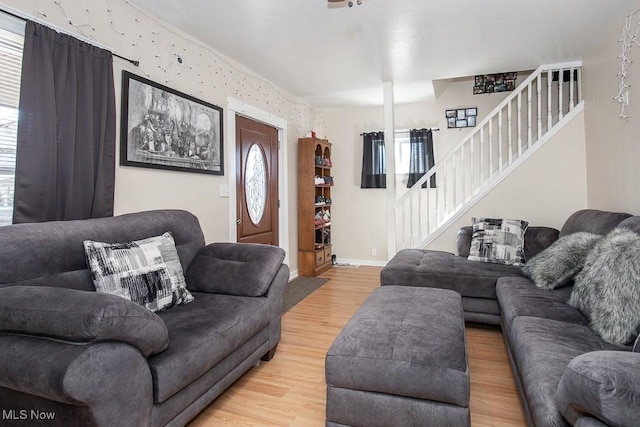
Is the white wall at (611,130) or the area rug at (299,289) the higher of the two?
the white wall at (611,130)

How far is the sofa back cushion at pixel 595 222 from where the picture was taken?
2.36 meters

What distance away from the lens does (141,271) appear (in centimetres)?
181

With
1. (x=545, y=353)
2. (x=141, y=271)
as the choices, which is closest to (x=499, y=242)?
(x=545, y=353)

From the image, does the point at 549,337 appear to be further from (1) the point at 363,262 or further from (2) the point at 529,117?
(1) the point at 363,262

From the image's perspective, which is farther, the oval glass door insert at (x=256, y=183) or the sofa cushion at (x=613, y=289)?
the oval glass door insert at (x=256, y=183)

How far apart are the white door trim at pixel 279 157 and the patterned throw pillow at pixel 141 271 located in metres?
1.44

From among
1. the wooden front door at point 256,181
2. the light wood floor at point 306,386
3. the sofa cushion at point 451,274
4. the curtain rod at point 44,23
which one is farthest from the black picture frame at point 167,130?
the sofa cushion at point 451,274

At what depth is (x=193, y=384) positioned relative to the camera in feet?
5.15

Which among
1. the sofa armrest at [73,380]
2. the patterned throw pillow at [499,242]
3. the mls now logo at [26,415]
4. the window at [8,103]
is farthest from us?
the patterned throw pillow at [499,242]

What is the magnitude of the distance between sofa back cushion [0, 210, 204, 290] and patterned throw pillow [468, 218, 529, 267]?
108 inches

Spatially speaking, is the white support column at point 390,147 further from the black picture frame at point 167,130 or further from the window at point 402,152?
the black picture frame at point 167,130

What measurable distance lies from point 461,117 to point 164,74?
392cm

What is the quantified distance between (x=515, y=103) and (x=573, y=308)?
346 centimetres

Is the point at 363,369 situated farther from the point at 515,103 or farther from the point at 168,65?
the point at 515,103
